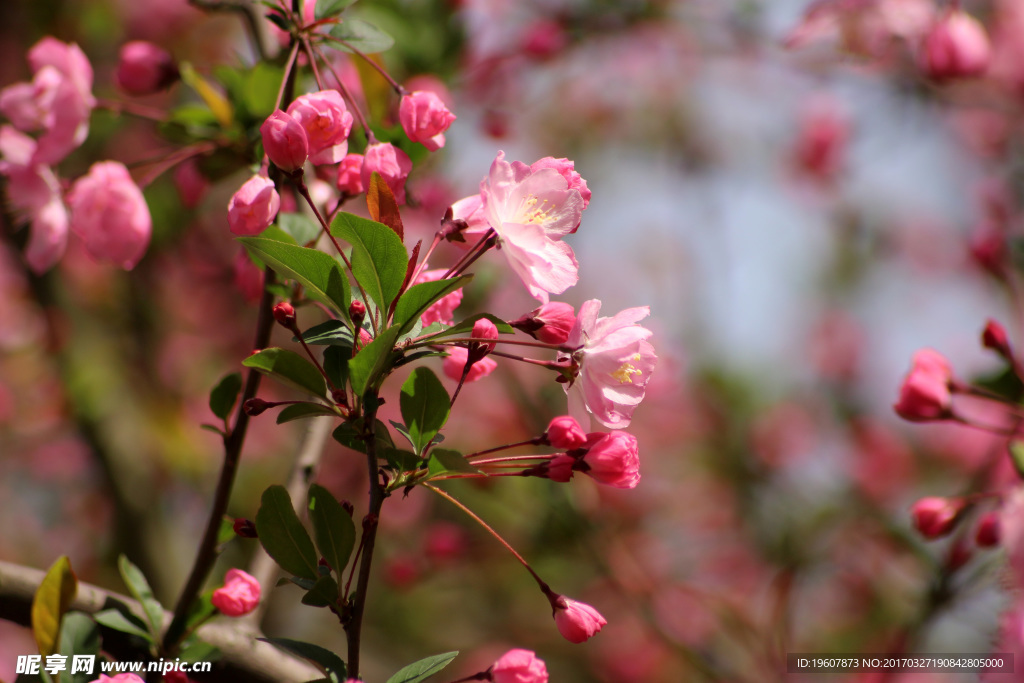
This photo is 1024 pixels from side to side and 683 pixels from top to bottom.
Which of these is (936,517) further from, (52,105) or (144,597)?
(52,105)

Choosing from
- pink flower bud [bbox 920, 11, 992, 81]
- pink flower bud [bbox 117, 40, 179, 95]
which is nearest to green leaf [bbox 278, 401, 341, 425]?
pink flower bud [bbox 117, 40, 179, 95]

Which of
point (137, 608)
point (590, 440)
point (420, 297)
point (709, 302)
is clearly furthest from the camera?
point (709, 302)

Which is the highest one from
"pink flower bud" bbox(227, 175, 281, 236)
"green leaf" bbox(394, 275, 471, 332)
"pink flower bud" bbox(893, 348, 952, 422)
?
"pink flower bud" bbox(227, 175, 281, 236)

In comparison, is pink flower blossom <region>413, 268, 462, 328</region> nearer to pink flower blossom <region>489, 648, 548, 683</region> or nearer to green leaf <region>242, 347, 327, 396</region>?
green leaf <region>242, 347, 327, 396</region>

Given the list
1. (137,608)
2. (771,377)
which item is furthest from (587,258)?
(137,608)

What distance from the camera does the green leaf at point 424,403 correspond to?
0.75 metres

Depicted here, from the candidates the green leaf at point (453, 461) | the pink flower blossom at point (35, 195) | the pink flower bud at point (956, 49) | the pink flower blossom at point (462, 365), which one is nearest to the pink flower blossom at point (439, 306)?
the pink flower blossom at point (462, 365)

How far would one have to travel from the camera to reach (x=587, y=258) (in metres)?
5.38

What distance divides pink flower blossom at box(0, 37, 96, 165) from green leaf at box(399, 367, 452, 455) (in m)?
0.77

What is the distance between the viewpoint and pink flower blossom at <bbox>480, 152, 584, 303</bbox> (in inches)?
28.9

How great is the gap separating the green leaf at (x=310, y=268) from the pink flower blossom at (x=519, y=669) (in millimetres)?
382

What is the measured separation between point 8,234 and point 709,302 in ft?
8.87

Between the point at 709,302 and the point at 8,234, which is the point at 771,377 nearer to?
the point at 709,302

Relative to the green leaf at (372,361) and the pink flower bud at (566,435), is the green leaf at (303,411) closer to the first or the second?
the green leaf at (372,361)
